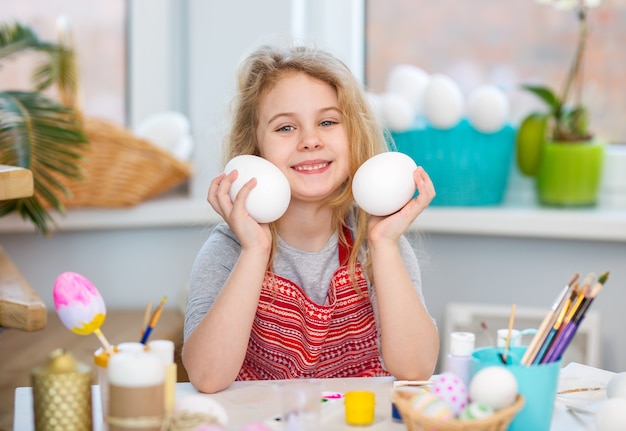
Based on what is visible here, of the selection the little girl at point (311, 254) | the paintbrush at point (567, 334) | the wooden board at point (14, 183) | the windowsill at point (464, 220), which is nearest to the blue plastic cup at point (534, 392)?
the paintbrush at point (567, 334)

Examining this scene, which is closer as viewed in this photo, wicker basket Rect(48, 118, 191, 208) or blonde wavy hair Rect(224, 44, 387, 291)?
blonde wavy hair Rect(224, 44, 387, 291)

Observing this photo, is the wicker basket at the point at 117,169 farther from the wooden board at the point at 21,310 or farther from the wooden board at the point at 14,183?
the wooden board at the point at 14,183

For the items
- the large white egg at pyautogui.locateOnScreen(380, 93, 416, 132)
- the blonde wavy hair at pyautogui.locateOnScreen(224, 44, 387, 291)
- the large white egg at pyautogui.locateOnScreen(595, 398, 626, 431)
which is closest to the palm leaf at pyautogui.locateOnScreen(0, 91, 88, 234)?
the blonde wavy hair at pyautogui.locateOnScreen(224, 44, 387, 291)

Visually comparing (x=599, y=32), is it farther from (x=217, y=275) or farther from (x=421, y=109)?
(x=217, y=275)

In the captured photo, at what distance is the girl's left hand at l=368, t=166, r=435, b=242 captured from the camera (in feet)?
4.43

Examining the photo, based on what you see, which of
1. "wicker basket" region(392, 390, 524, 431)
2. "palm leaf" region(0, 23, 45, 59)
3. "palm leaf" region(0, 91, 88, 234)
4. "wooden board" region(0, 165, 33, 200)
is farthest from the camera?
"palm leaf" region(0, 23, 45, 59)

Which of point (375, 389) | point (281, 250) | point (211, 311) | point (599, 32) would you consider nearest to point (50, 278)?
point (281, 250)

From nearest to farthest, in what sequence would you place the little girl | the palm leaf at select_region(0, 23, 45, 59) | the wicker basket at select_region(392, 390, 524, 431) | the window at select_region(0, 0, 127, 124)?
the wicker basket at select_region(392, 390, 524, 431) → the little girl → the palm leaf at select_region(0, 23, 45, 59) → the window at select_region(0, 0, 127, 124)

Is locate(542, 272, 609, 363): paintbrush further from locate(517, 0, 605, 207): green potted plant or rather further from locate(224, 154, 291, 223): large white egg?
locate(517, 0, 605, 207): green potted plant

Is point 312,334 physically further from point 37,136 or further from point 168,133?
point 168,133

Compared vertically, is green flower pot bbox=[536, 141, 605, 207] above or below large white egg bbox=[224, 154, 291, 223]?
below

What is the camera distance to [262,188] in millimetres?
1314

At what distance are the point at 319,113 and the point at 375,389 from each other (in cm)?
50

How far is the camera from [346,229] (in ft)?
5.25
